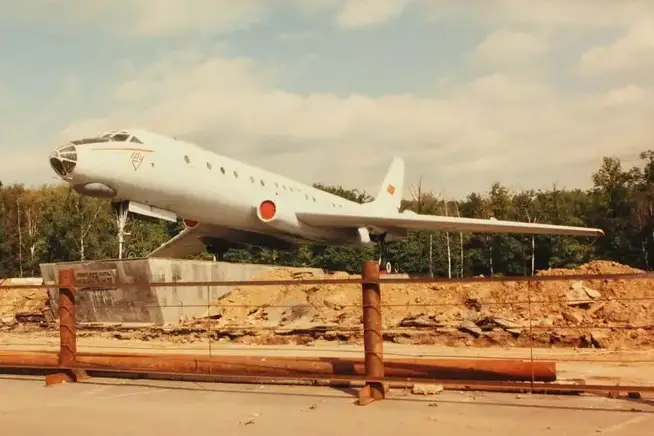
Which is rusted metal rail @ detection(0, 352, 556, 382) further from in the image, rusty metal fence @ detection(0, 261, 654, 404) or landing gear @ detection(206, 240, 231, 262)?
landing gear @ detection(206, 240, 231, 262)

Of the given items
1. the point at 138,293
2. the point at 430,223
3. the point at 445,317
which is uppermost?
the point at 430,223

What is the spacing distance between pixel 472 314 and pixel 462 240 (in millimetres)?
41270

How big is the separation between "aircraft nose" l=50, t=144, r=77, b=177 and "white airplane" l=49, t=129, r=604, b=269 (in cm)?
2

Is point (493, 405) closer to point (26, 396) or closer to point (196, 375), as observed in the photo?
point (196, 375)

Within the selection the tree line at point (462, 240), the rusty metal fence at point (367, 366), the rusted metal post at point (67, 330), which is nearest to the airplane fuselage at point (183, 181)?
the rusty metal fence at point (367, 366)

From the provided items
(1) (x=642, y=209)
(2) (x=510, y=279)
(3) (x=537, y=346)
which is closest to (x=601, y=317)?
(3) (x=537, y=346)

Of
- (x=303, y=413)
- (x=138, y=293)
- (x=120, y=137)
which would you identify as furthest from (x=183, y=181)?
(x=303, y=413)

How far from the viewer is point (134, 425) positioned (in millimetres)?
5484

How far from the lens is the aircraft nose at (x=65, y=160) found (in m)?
15.4

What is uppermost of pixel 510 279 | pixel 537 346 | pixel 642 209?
pixel 642 209

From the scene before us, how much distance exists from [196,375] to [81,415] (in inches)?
67.8

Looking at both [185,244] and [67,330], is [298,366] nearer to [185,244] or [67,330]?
[67,330]

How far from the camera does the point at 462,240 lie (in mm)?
55812

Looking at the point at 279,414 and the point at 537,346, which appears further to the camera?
the point at 537,346
